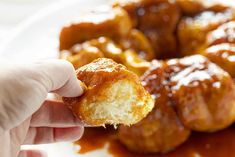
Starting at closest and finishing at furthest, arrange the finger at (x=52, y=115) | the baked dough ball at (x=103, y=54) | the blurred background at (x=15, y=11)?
1. the finger at (x=52, y=115)
2. the baked dough ball at (x=103, y=54)
3. the blurred background at (x=15, y=11)

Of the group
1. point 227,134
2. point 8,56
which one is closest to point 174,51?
point 227,134

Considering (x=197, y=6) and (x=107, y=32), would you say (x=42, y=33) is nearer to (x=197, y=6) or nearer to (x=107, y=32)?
(x=107, y=32)

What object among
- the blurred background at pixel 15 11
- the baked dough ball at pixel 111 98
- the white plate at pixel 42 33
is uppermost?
the baked dough ball at pixel 111 98

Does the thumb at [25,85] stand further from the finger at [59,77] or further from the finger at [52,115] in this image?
the finger at [52,115]

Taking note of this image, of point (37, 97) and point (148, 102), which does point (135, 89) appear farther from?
point (37, 97)

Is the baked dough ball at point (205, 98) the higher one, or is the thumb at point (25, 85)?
the thumb at point (25, 85)

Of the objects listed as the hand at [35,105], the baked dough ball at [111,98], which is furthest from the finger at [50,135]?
the baked dough ball at [111,98]

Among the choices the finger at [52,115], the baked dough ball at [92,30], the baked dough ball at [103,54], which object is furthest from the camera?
the baked dough ball at [92,30]
